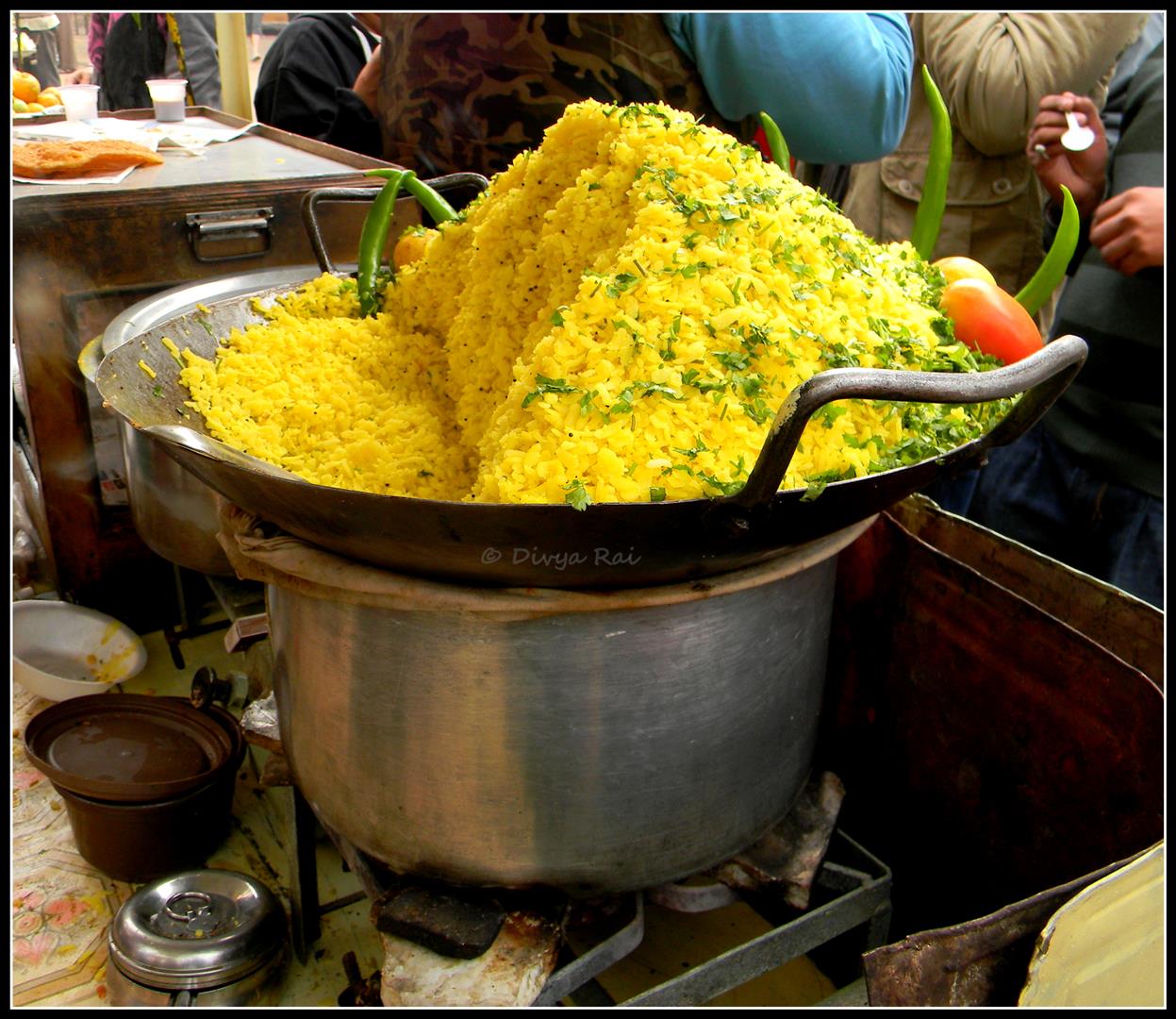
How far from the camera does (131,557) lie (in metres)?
2.86

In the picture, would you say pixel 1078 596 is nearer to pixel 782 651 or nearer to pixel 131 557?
pixel 782 651

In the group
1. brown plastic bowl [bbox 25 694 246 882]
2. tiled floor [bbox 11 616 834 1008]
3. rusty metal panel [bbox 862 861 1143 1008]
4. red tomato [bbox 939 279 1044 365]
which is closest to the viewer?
rusty metal panel [bbox 862 861 1143 1008]

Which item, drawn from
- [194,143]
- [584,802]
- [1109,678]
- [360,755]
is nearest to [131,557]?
[194,143]

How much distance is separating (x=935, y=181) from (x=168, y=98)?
3.22m

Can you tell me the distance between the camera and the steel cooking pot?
45.2 inches

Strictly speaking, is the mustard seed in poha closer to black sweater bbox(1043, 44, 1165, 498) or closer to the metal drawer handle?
the metal drawer handle

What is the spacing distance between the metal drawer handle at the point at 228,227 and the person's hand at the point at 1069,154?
6.67 feet

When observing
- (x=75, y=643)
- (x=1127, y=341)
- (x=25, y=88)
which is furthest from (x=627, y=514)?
(x=25, y=88)

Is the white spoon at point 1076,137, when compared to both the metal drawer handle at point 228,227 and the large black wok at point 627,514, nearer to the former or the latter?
the large black wok at point 627,514

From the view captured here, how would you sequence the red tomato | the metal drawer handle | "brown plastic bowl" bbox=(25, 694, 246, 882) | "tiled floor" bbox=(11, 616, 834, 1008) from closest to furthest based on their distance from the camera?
the red tomato, "tiled floor" bbox=(11, 616, 834, 1008), "brown plastic bowl" bbox=(25, 694, 246, 882), the metal drawer handle

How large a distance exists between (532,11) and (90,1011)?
83.8 inches

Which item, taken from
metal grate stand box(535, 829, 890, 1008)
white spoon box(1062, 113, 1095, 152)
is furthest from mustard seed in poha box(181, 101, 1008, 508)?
white spoon box(1062, 113, 1095, 152)

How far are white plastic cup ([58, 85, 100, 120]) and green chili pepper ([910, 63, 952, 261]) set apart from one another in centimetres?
324

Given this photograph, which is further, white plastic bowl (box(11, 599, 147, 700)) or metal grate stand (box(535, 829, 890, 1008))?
white plastic bowl (box(11, 599, 147, 700))
